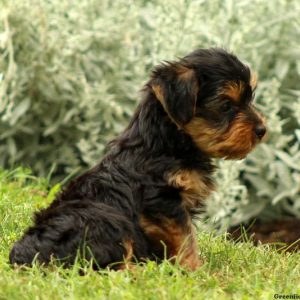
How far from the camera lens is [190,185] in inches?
208

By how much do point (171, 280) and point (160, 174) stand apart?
30.8 inches

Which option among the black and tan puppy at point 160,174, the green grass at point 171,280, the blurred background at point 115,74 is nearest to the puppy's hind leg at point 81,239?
the black and tan puppy at point 160,174

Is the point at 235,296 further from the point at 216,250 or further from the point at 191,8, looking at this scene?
the point at 191,8

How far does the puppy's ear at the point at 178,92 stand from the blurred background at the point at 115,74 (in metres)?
4.03

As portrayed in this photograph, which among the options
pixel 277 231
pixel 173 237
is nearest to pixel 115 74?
pixel 277 231

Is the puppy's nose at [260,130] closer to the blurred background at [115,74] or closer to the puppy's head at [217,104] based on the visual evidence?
the puppy's head at [217,104]

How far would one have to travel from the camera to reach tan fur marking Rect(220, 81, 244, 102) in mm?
5496

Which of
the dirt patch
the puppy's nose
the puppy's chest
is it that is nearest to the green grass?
the puppy's chest

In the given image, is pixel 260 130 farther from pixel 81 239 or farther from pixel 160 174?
pixel 81 239

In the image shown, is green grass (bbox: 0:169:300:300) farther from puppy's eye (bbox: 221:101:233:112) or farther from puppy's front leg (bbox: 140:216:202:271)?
puppy's eye (bbox: 221:101:233:112)

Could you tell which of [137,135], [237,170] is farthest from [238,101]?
[237,170]

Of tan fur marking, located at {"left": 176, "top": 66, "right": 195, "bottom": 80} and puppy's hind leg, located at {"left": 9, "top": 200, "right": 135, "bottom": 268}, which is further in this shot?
tan fur marking, located at {"left": 176, "top": 66, "right": 195, "bottom": 80}

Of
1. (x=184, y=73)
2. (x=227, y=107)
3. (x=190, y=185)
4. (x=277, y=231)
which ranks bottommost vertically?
(x=277, y=231)

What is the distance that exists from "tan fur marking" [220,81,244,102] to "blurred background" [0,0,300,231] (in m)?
3.88
